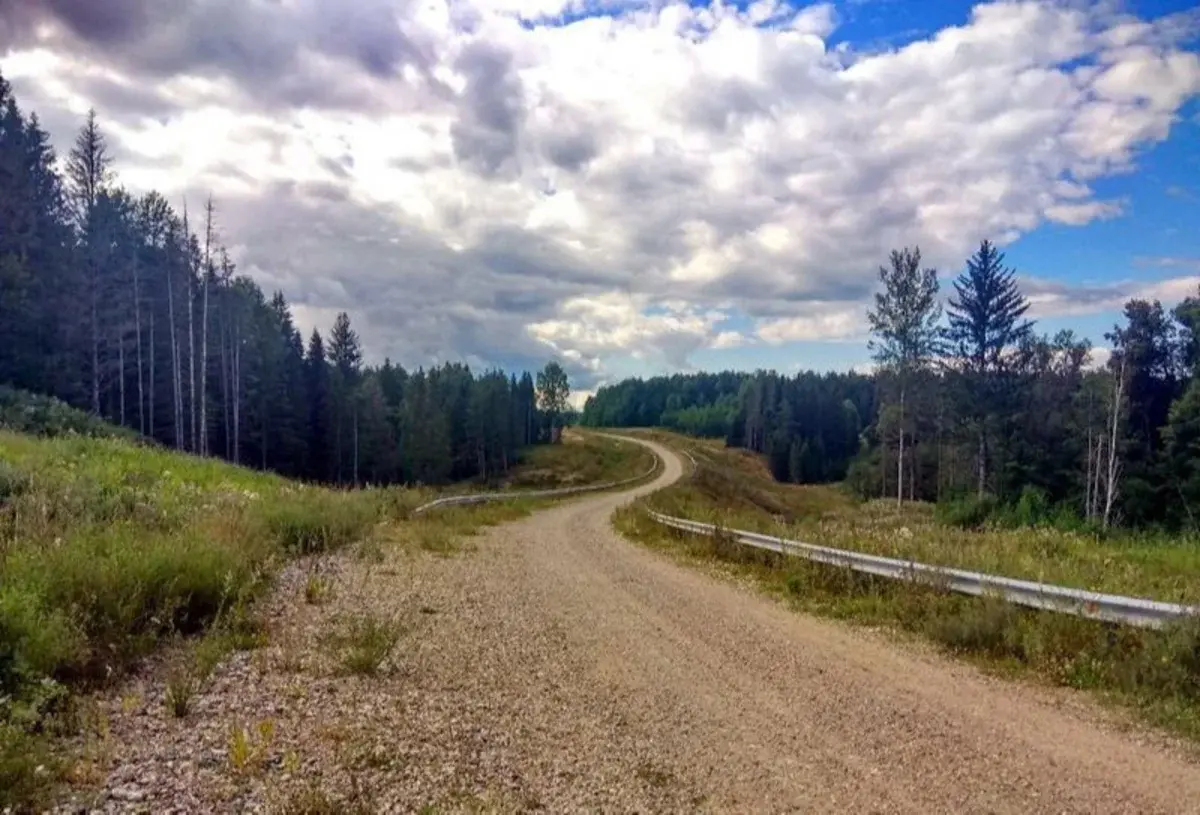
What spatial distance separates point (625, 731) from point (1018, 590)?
206 inches

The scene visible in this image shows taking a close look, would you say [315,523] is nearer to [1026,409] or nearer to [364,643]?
[364,643]

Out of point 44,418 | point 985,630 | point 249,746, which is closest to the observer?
point 249,746

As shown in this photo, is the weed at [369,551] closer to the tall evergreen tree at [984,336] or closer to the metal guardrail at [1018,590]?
the metal guardrail at [1018,590]

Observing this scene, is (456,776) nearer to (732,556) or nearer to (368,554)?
(368,554)

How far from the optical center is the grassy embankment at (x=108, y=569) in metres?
5.45

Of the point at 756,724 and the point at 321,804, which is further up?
the point at 321,804

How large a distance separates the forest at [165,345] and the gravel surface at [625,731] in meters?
38.4

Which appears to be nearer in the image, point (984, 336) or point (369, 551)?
point (369, 551)

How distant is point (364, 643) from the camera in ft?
25.2

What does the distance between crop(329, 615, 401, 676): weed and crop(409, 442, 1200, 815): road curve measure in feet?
1.24

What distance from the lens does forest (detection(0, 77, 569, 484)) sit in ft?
134

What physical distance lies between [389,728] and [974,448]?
4919 centimetres

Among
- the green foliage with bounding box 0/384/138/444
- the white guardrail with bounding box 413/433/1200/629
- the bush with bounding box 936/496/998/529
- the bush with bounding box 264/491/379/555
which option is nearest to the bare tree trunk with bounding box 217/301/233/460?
the green foliage with bounding box 0/384/138/444

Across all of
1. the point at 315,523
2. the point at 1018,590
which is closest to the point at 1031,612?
the point at 1018,590
